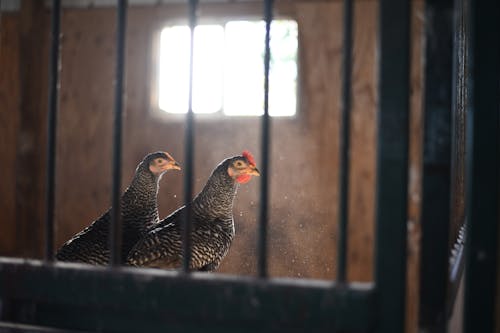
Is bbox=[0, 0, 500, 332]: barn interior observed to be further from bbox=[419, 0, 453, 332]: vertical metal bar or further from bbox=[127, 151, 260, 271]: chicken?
bbox=[419, 0, 453, 332]: vertical metal bar

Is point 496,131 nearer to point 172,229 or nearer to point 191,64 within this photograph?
point 191,64

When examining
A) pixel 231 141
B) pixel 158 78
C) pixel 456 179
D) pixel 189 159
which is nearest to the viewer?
pixel 189 159

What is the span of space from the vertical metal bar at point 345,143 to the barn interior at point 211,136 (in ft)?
10.7

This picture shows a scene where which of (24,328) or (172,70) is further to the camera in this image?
(172,70)

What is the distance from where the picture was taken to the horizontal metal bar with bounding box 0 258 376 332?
953 mm

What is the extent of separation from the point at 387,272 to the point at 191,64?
0.48 metres

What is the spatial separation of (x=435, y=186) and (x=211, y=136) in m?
4.97

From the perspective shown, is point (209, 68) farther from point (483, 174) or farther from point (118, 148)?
point (483, 174)

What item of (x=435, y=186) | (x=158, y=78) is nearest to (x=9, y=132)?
(x=158, y=78)

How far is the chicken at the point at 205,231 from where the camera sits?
2.64 meters

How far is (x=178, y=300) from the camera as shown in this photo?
3.36ft

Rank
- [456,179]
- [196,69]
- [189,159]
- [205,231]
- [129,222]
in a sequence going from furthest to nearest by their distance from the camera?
[196,69], [129,222], [205,231], [456,179], [189,159]

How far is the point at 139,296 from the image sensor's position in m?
1.04

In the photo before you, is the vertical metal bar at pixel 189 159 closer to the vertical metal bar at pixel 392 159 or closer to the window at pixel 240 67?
the vertical metal bar at pixel 392 159
